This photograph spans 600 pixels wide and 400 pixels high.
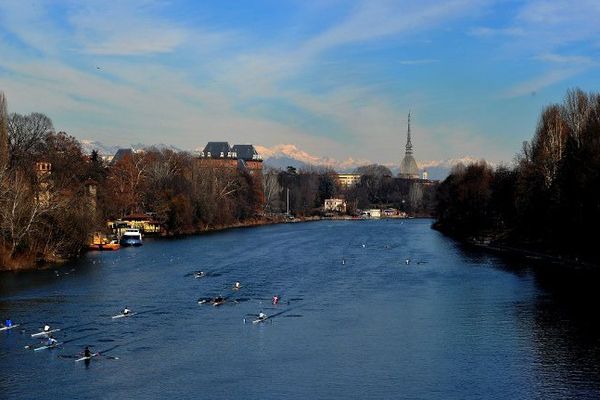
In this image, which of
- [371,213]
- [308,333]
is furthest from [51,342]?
[371,213]

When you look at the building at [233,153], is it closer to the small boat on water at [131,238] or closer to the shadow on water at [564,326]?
the small boat on water at [131,238]

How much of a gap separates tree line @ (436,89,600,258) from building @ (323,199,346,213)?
82.9 meters

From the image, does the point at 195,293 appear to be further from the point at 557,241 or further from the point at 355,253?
the point at 557,241

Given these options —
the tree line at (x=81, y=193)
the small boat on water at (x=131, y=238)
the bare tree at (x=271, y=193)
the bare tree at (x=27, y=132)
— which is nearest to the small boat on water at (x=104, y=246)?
the tree line at (x=81, y=193)

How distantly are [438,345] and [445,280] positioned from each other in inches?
722

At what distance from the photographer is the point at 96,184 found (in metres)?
79.9

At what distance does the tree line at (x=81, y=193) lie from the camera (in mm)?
48281

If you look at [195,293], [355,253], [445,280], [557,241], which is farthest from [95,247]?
[557,241]

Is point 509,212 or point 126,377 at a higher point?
point 509,212

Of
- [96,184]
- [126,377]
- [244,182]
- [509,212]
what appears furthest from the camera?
[244,182]

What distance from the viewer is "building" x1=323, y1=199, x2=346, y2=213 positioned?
576 ft

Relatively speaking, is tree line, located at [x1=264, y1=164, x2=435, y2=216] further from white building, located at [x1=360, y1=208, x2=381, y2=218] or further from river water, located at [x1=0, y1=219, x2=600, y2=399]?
river water, located at [x1=0, y1=219, x2=600, y2=399]

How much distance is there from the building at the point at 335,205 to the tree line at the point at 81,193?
1929 inches

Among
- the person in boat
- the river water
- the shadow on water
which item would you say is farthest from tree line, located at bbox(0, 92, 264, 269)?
the shadow on water
